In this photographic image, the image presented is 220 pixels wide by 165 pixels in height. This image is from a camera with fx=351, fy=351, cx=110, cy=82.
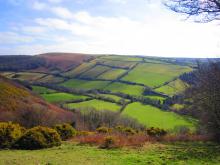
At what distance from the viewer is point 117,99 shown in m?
99.4

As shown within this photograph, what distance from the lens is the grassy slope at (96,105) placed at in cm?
8993

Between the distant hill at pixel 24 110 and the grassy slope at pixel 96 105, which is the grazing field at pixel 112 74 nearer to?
the grassy slope at pixel 96 105

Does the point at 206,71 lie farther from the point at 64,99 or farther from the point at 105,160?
the point at 64,99

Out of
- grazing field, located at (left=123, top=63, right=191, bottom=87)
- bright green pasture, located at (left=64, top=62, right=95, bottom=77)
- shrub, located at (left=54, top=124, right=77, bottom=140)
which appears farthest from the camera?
bright green pasture, located at (left=64, top=62, right=95, bottom=77)

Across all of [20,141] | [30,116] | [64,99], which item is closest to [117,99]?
[64,99]

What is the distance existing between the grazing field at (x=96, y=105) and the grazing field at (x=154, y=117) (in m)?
4.26

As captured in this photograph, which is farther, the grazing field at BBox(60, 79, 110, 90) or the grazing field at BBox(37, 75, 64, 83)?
the grazing field at BBox(37, 75, 64, 83)

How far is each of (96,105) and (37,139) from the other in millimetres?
70284

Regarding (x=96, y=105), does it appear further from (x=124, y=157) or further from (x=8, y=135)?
(x=124, y=157)

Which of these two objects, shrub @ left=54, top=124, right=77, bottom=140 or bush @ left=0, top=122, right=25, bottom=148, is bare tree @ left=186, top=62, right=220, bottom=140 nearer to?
shrub @ left=54, top=124, right=77, bottom=140

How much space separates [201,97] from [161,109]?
59316mm

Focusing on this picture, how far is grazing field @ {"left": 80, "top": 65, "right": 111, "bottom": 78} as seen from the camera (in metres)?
141

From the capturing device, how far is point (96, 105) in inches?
3664

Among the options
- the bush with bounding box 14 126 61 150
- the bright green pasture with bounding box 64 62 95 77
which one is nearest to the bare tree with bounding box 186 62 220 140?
the bush with bounding box 14 126 61 150
